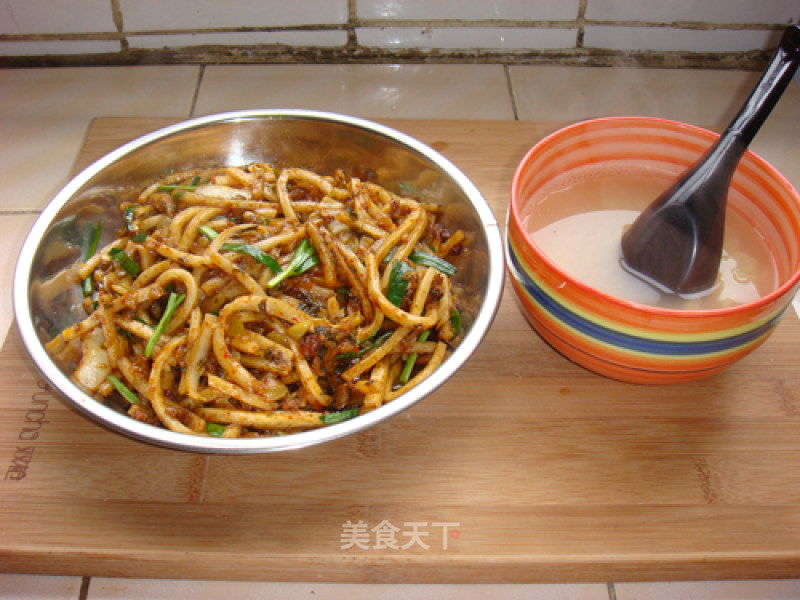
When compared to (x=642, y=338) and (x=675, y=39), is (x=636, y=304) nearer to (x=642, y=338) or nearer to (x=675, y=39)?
(x=642, y=338)

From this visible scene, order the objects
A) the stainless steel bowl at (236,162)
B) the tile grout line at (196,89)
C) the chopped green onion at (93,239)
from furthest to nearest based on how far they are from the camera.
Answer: the tile grout line at (196,89)
the chopped green onion at (93,239)
the stainless steel bowl at (236,162)

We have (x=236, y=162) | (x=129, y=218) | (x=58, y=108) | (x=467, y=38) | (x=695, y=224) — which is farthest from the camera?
(x=467, y=38)

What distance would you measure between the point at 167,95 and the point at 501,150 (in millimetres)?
988

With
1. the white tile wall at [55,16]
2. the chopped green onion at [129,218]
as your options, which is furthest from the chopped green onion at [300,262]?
the white tile wall at [55,16]

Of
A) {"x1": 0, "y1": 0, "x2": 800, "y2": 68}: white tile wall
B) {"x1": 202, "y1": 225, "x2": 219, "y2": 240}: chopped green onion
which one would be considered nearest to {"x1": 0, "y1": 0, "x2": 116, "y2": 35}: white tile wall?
{"x1": 0, "y1": 0, "x2": 800, "y2": 68}: white tile wall

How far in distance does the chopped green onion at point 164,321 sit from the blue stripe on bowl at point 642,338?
1.89 feet

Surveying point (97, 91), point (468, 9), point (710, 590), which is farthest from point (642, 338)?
point (97, 91)

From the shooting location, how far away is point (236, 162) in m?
1.45

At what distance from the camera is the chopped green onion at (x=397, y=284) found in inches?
46.0

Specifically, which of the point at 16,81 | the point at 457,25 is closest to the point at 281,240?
the point at 457,25

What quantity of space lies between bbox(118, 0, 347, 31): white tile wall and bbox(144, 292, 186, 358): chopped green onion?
1.10 metres

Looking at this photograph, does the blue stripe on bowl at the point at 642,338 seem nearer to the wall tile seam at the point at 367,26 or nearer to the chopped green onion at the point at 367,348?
the chopped green onion at the point at 367,348

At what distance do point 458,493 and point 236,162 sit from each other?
2.74 feet

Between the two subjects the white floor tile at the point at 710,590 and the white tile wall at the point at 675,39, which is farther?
the white tile wall at the point at 675,39
